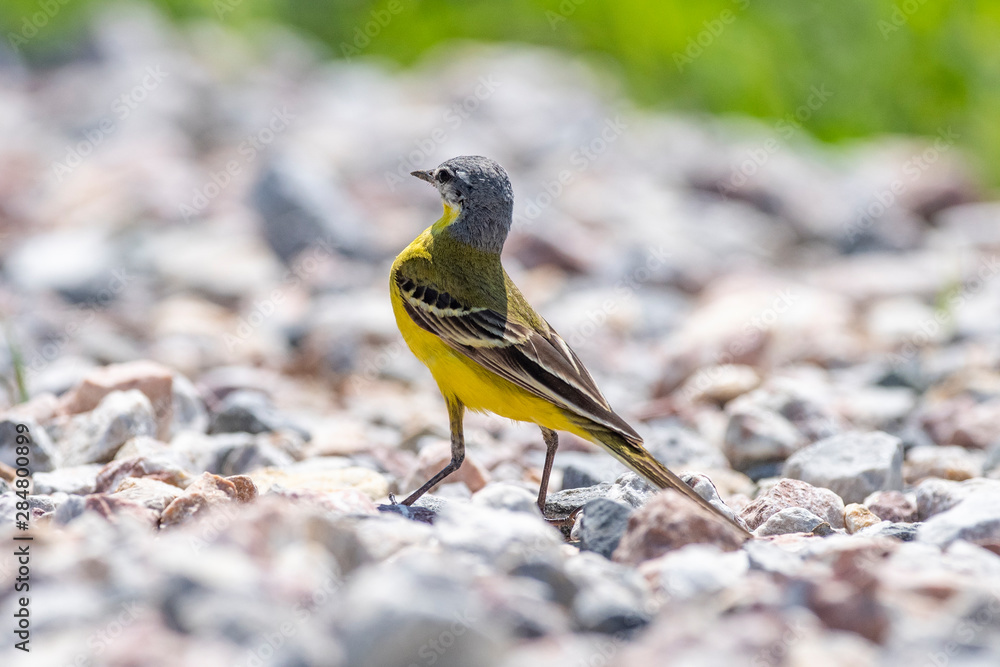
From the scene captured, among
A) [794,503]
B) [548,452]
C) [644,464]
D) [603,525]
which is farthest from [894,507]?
[603,525]

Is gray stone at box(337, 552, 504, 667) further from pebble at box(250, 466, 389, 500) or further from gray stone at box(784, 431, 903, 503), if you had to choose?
gray stone at box(784, 431, 903, 503)

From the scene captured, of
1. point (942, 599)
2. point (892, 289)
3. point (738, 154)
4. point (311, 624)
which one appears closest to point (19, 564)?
point (311, 624)

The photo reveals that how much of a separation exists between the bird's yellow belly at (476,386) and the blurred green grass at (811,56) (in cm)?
1006

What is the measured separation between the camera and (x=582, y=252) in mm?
10375

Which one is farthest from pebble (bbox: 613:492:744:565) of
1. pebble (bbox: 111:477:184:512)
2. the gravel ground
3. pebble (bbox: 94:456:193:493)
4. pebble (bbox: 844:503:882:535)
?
pebble (bbox: 94:456:193:493)

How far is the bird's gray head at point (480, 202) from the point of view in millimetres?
5832

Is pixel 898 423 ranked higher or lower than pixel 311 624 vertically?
lower

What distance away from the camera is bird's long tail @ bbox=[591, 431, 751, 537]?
441 centimetres

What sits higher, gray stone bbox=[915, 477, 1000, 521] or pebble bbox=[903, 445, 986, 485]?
gray stone bbox=[915, 477, 1000, 521]

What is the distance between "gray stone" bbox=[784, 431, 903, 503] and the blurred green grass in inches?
357

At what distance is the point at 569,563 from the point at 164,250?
712cm

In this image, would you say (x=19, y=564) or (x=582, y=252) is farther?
(x=582, y=252)

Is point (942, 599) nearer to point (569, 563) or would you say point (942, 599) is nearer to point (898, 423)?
point (569, 563)

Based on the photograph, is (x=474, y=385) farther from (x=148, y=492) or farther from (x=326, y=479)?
(x=148, y=492)
